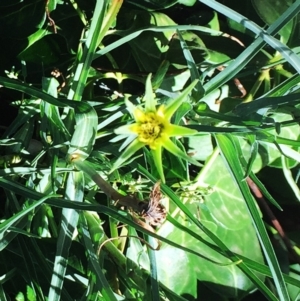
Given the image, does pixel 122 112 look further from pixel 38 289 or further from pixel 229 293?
pixel 229 293

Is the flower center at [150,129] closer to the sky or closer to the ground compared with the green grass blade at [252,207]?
closer to the sky

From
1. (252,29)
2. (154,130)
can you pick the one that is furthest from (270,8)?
(154,130)

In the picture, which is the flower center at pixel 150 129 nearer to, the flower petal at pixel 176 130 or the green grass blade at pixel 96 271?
the flower petal at pixel 176 130

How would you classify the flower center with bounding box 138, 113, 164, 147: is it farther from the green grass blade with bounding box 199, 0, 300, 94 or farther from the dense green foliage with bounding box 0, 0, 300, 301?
the green grass blade with bounding box 199, 0, 300, 94

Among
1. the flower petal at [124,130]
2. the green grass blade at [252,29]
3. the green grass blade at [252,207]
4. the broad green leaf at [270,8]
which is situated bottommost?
the green grass blade at [252,207]

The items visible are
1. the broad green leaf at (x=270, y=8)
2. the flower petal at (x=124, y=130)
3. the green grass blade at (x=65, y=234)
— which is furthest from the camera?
the broad green leaf at (x=270, y=8)

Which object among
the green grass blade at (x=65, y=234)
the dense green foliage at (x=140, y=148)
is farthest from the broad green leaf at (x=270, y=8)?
the green grass blade at (x=65, y=234)

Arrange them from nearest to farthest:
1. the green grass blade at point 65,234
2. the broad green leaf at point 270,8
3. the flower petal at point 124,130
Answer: the flower petal at point 124,130, the green grass blade at point 65,234, the broad green leaf at point 270,8

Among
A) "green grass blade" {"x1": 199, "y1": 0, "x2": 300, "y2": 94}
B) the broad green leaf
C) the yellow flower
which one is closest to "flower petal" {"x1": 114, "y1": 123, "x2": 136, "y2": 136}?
the yellow flower
